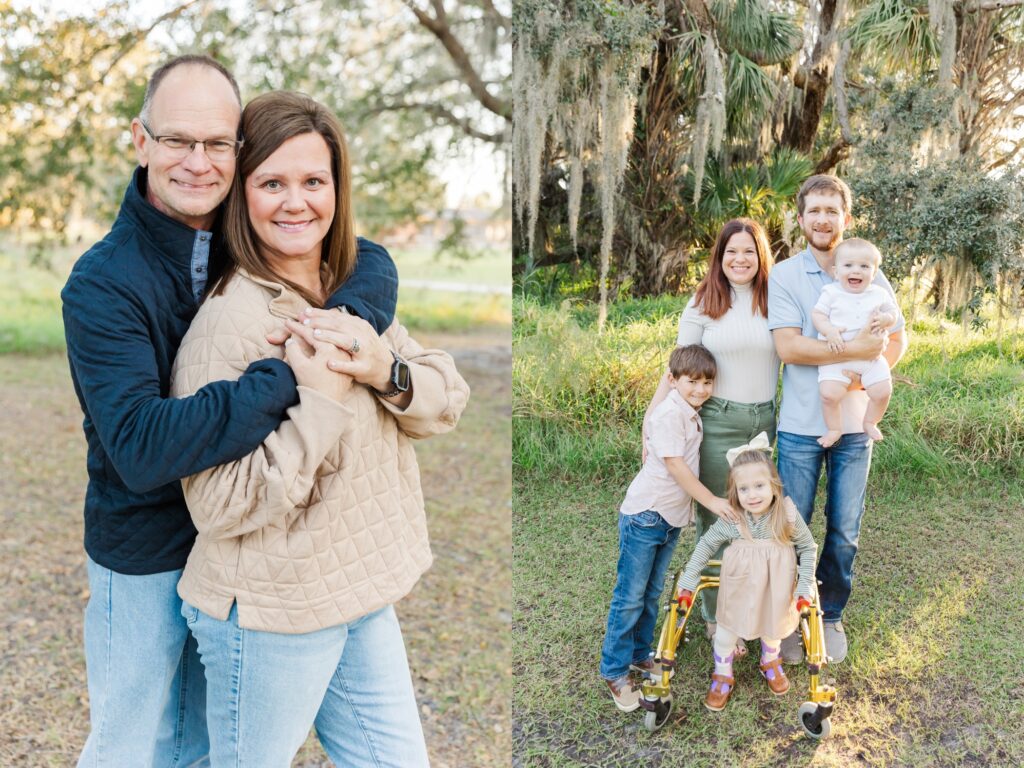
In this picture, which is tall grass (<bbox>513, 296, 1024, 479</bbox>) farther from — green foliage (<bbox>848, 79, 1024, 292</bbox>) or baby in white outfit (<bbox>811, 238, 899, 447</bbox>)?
baby in white outfit (<bbox>811, 238, 899, 447</bbox>)

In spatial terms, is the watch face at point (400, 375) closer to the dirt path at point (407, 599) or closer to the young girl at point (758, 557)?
the young girl at point (758, 557)

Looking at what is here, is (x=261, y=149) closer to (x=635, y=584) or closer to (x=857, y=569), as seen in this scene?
(x=635, y=584)

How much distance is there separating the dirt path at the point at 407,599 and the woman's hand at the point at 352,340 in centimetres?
161

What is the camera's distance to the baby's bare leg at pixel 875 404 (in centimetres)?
220

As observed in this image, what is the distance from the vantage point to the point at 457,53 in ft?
18.7

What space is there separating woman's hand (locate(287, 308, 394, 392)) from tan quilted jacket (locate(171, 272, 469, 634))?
5 cm

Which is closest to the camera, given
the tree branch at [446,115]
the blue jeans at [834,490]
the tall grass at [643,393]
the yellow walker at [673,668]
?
the yellow walker at [673,668]

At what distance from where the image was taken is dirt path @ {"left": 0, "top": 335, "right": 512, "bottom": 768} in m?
2.56

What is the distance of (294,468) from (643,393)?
5.79 ft

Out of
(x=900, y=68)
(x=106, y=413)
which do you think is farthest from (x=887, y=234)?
(x=106, y=413)

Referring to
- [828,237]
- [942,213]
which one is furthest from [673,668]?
[942,213]

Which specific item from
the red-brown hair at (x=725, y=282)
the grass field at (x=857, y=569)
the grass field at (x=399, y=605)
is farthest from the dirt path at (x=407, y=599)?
the red-brown hair at (x=725, y=282)

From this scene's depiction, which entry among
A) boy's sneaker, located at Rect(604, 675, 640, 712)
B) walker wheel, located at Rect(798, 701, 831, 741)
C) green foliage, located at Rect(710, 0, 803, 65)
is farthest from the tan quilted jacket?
green foliage, located at Rect(710, 0, 803, 65)

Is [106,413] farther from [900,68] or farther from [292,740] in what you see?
[900,68]
